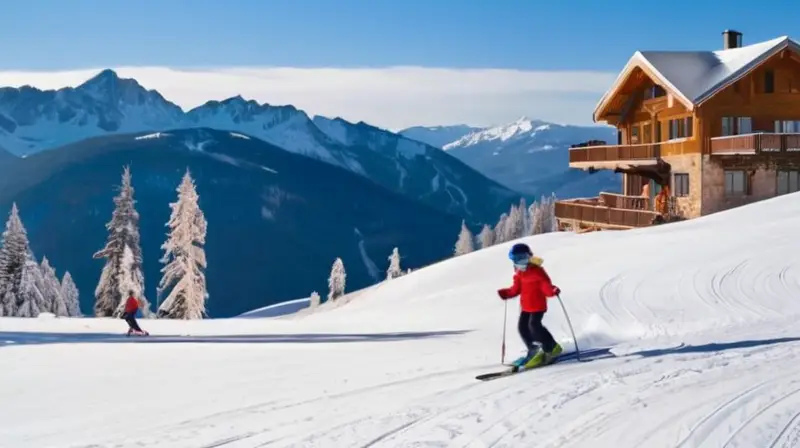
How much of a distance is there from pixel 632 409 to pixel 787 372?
2.85m

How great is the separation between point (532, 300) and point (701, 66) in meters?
35.1

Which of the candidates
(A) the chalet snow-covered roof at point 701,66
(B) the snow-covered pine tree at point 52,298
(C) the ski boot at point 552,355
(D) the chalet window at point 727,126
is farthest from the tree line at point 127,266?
(C) the ski boot at point 552,355

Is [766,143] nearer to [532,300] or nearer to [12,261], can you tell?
[532,300]

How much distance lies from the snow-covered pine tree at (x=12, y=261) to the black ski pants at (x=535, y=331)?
4328 cm

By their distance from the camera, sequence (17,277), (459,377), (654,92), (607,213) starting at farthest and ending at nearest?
(17,277) < (654,92) < (607,213) < (459,377)

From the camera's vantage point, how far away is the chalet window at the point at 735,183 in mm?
37688

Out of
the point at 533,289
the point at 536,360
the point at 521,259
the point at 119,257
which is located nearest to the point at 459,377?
the point at 536,360

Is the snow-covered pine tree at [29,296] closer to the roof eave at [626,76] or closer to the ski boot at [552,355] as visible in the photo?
the roof eave at [626,76]

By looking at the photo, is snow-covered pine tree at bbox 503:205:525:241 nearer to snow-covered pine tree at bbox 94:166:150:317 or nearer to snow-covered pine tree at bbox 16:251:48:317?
snow-covered pine tree at bbox 94:166:150:317

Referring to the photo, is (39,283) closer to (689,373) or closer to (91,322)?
(91,322)

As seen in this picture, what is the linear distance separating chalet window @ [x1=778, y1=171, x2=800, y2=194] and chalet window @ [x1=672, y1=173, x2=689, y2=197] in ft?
13.7

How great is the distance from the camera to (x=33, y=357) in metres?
14.7

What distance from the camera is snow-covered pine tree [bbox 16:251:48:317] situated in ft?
153

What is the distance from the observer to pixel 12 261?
157 feet
